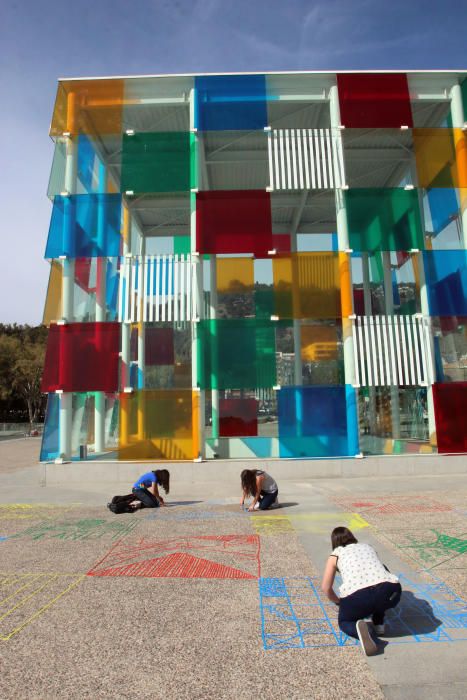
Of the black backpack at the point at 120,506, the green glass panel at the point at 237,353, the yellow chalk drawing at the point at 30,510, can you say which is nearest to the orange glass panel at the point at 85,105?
the green glass panel at the point at 237,353

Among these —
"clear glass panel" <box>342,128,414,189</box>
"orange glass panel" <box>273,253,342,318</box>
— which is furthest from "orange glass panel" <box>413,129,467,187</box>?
"orange glass panel" <box>273,253,342,318</box>

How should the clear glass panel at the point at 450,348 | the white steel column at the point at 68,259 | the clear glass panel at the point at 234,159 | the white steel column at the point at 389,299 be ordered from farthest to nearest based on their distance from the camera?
the white steel column at the point at 389,299 < the clear glass panel at the point at 234,159 < the clear glass panel at the point at 450,348 < the white steel column at the point at 68,259

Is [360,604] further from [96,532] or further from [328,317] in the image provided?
→ [328,317]

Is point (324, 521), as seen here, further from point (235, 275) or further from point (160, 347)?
point (160, 347)

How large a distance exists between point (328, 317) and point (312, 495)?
702 centimetres

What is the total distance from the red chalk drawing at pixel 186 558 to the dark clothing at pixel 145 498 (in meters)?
2.89

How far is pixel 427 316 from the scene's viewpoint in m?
17.1

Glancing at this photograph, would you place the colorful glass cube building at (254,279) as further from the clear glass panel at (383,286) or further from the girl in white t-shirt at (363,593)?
the girl in white t-shirt at (363,593)

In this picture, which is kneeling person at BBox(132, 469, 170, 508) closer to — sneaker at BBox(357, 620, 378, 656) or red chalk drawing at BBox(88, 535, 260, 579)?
red chalk drawing at BBox(88, 535, 260, 579)

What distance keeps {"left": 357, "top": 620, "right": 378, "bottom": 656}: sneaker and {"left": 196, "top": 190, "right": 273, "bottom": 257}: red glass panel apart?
1438 centimetres

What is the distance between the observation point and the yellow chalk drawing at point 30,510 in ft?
34.8

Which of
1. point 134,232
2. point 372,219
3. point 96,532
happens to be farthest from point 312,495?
point 134,232

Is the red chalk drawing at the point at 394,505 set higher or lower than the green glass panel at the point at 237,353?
lower

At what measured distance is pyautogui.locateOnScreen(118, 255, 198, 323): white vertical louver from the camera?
1705 centimetres
